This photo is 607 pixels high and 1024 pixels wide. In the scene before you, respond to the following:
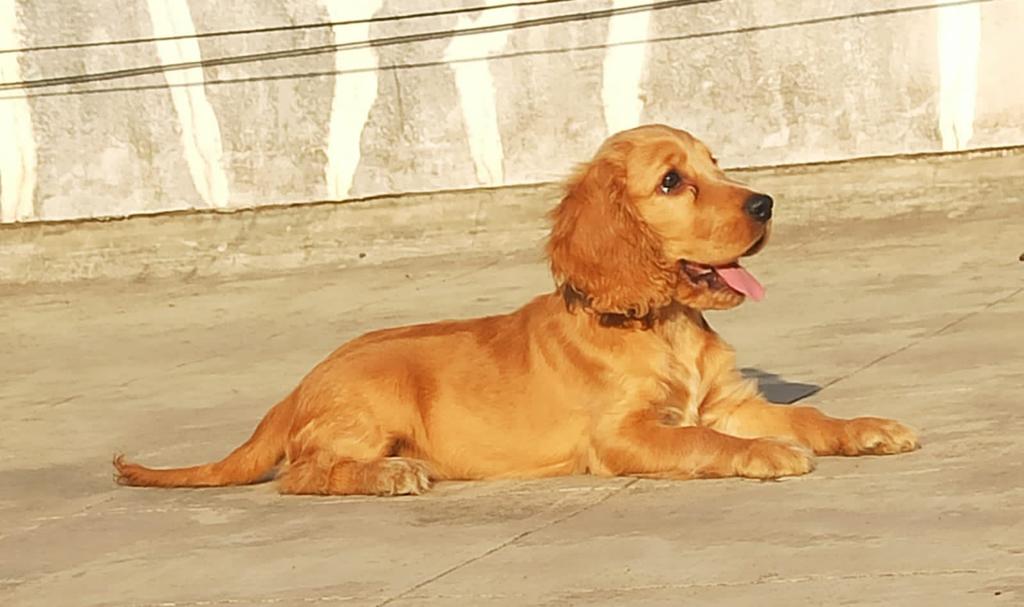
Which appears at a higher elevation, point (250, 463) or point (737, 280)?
point (737, 280)

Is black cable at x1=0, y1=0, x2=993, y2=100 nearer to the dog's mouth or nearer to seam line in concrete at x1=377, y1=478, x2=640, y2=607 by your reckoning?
the dog's mouth

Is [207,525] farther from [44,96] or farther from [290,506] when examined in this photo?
[44,96]

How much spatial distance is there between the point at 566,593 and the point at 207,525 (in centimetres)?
164

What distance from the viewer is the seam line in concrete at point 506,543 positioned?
5199 millimetres

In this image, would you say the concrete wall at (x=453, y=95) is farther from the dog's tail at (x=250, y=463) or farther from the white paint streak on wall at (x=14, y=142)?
the dog's tail at (x=250, y=463)

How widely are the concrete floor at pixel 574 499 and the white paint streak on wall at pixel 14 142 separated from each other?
3.33m

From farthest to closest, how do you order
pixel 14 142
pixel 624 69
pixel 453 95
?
pixel 14 142, pixel 453 95, pixel 624 69

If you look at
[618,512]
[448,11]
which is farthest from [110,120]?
[618,512]

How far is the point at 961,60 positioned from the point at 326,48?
398 centimetres

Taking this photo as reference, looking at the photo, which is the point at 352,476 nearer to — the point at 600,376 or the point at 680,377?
the point at 600,376

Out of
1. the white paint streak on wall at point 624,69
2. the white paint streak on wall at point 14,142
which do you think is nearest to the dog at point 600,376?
the white paint streak on wall at point 624,69

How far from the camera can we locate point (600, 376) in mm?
6422

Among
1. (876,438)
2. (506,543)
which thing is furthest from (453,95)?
(506,543)

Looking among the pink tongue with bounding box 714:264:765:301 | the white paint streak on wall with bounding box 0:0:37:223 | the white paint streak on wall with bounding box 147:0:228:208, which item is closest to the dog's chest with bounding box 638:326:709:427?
the pink tongue with bounding box 714:264:765:301
